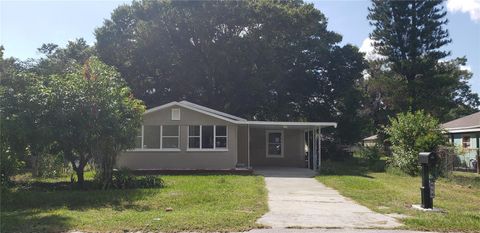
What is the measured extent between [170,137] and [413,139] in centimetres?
1140

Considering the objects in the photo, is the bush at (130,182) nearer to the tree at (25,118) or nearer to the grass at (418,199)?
the tree at (25,118)

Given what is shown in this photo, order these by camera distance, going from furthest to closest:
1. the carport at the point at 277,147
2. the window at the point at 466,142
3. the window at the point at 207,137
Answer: the carport at the point at 277,147
the window at the point at 466,142
the window at the point at 207,137

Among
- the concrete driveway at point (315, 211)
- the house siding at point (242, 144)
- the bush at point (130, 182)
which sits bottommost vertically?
the concrete driveway at point (315, 211)

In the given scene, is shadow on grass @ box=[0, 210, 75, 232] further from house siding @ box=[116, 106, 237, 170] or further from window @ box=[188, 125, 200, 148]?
window @ box=[188, 125, 200, 148]

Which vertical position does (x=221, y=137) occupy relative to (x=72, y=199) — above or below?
above

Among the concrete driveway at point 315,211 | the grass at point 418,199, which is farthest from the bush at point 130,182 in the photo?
the grass at point 418,199

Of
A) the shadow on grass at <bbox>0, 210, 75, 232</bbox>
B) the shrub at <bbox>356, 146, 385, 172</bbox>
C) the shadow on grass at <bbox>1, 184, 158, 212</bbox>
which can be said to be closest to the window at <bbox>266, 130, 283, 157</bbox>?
the shrub at <bbox>356, 146, 385, 172</bbox>

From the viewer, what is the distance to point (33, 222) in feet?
28.8

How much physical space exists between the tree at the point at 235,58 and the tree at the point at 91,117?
18918 millimetres

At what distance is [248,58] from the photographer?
109ft

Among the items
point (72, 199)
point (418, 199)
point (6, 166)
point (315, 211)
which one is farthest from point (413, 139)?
point (6, 166)

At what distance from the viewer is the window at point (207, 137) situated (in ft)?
72.4

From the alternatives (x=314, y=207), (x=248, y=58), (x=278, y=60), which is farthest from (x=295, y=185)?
(x=278, y=60)

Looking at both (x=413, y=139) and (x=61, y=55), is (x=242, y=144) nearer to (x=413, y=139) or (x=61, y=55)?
(x=413, y=139)
